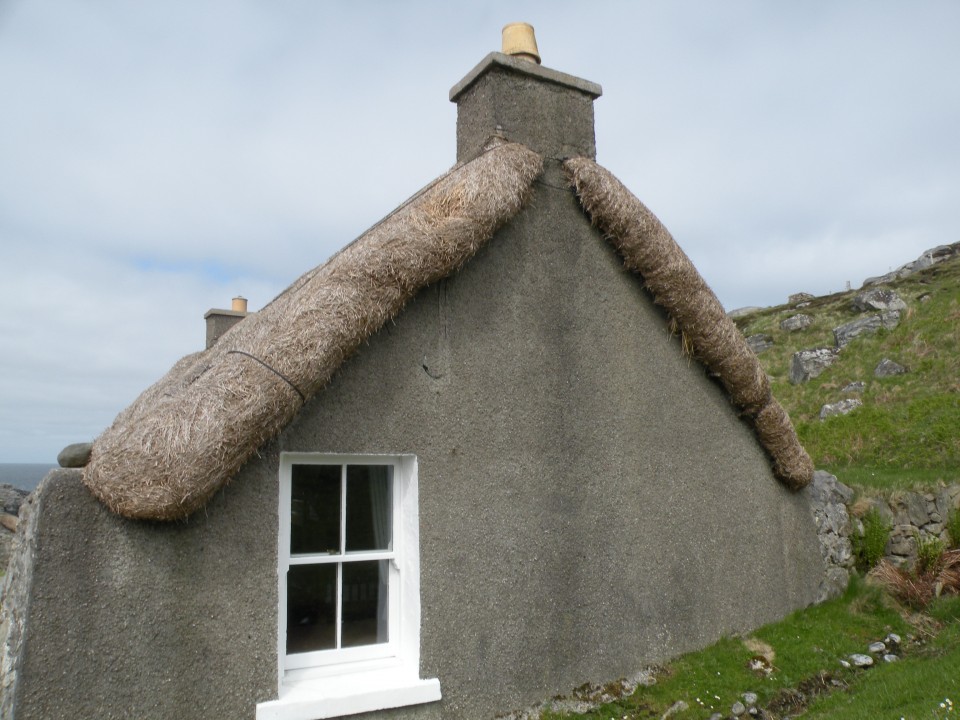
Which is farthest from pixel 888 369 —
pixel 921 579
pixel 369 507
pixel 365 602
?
pixel 365 602

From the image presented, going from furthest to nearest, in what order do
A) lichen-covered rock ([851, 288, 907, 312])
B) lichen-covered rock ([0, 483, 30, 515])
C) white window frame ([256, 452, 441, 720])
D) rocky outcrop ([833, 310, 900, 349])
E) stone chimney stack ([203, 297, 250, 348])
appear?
lichen-covered rock ([851, 288, 907, 312]) < rocky outcrop ([833, 310, 900, 349]) < lichen-covered rock ([0, 483, 30, 515]) < stone chimney stack ([203, 297, 250, 348]) < white window frame ([256, 452, 441, 720])

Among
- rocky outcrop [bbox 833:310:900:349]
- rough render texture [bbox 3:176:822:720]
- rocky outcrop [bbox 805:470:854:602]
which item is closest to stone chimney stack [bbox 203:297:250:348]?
rough render texture [bbox 3:176:822:720]

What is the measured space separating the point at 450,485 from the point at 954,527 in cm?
678

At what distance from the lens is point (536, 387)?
5.71m

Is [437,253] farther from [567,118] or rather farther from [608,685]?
[608,685]

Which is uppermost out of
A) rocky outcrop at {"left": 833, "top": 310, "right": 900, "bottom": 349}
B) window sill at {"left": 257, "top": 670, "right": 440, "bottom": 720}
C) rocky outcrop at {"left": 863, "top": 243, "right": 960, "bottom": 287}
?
rocky outcrop at {"left": 863, "top": 243, "right": 960, "bottom": 287}

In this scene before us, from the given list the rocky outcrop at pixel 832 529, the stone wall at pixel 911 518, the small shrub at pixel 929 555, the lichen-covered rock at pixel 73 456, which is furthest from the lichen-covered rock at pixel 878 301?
the lichen-covered rock at pixel 73 456

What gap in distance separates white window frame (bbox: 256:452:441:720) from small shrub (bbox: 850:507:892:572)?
5.70 m

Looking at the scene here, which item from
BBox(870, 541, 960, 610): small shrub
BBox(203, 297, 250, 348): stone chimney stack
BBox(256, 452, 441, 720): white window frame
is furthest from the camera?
BBox(203, 297, 250, 348): stone chimney stack

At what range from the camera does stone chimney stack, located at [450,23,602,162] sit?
240 inches

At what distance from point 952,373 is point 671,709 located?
14.7 m

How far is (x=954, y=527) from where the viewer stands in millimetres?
8695

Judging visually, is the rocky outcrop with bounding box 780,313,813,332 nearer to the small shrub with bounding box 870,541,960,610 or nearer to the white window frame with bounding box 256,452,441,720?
the small shrub with bounding box 870,541,960,610

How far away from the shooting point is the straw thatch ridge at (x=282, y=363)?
12.8 ft
